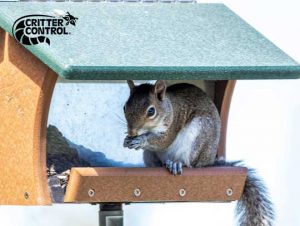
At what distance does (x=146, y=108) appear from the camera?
10047 millimetres

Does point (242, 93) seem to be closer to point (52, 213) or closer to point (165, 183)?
point (52, 213)

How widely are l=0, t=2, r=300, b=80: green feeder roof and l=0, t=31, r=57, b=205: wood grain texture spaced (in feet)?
0.51

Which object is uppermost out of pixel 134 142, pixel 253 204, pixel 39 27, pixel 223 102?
pixel 39 27

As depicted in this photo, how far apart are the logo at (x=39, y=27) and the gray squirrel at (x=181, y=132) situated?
53cm

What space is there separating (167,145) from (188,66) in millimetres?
761

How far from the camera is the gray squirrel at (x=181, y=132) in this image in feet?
32.8

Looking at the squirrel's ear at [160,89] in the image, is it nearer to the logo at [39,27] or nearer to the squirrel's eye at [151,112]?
the squirrel's eye at [151,112]

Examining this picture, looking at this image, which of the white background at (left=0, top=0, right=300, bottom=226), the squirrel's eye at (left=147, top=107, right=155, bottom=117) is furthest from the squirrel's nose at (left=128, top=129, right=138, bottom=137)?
the white background at (left=0, top=0, right=300, bottom=226)

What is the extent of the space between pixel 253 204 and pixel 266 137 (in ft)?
5.74

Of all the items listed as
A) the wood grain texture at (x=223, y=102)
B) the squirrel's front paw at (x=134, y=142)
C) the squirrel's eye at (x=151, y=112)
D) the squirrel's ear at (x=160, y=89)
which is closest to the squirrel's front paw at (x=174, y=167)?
the squirrel's front paw at (x=134, y=142)

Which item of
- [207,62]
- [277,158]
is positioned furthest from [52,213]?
[207,62]

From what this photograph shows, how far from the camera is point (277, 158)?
11.9 meters

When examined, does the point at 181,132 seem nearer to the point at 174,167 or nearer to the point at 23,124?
the point at 174,167

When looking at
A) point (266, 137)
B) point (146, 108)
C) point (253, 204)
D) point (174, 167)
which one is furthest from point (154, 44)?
point (266, 137)
